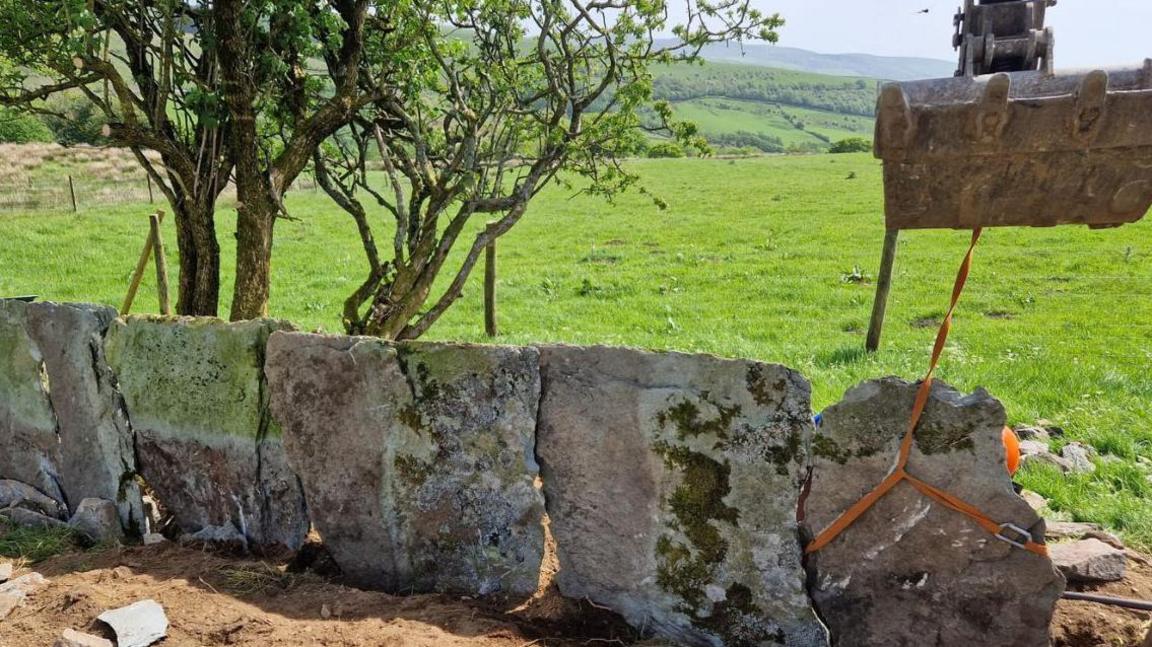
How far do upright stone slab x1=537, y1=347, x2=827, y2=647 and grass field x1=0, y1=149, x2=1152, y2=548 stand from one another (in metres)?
2.54

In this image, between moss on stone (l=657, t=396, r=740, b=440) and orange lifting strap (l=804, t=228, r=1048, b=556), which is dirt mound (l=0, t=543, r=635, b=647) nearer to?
moss on stone (l=657, t=396, r=740, b=440)

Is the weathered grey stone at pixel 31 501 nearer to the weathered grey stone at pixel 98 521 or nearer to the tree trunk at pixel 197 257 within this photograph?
the weathered grey stone at pixel 98 521

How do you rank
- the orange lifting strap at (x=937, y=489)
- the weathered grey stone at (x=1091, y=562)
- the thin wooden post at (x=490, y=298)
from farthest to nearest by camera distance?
1. the thin wooden post at (x=490, y=298)
2. the weathered grey stone at (x=1091, y=562)
3. the orange lifting strap at (x=937, y=489)

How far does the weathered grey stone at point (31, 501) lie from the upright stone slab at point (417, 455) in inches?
72.0

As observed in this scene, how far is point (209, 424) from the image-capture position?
15.8ft

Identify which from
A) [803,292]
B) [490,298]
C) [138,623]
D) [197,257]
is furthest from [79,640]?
[803,292]

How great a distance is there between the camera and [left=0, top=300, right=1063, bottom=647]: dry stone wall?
12.2 feet

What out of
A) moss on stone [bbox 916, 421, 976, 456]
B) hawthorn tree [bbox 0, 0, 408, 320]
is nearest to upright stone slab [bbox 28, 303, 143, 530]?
hawthorn tree [bbox 0, 0, 408, 320]

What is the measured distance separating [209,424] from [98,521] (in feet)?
3.03

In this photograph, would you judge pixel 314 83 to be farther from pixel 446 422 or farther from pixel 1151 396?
pixel 1151 396

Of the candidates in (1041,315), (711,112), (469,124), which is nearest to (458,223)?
(469,124)

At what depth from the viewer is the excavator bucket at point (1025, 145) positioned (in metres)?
2.62

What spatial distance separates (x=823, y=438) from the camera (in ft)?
12.5

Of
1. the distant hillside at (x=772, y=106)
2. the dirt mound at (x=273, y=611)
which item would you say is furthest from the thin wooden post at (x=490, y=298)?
the distant hillside at (x=772, y=106)
